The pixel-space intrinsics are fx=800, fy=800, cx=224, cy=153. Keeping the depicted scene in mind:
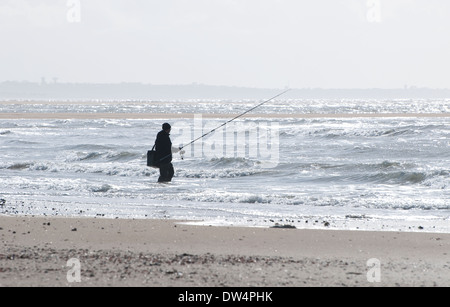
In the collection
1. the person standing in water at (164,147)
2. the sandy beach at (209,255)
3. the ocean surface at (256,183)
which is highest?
the person standing in water at (164,147)

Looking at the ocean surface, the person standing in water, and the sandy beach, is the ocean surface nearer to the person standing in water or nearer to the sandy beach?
the person standing in water

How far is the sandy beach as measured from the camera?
21.2 feet

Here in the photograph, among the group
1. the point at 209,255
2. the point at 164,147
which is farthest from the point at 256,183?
the point at 209,255

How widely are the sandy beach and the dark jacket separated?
5246mm

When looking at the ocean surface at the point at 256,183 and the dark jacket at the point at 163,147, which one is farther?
the dark jacket at the point at 163,147

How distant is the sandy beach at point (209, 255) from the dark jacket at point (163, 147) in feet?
17.2

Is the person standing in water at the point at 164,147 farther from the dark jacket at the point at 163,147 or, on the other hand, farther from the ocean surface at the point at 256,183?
the ocean surface at the point at 256,183

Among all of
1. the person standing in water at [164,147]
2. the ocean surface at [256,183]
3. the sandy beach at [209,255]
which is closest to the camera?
the sandy beach at [209,255]

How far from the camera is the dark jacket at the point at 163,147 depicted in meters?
15.6

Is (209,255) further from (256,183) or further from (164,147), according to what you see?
(256,183)

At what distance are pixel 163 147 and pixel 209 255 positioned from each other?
810 centimetres

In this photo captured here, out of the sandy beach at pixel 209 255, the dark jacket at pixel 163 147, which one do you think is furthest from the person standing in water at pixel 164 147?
the sandy beach at pixel 209 255

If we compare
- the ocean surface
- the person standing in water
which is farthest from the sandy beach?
the person standing in water
